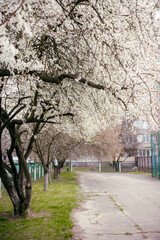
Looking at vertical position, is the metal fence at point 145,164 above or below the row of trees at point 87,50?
below

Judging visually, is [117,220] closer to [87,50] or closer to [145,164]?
[87,50]

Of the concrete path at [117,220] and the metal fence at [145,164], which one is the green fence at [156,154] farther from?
the concrete path at [117,220]

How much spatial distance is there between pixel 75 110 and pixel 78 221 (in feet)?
13.5

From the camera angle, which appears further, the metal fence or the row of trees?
the metal fence

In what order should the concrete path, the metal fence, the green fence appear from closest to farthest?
the concrete path, the green fence, the metal fence

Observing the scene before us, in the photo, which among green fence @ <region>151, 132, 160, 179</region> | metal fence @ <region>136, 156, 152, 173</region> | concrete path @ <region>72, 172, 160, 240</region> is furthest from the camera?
metal fence @ <region>136, 156, 152, 173</region>

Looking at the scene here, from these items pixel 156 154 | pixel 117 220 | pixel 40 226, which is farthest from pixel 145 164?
pixel 40 226

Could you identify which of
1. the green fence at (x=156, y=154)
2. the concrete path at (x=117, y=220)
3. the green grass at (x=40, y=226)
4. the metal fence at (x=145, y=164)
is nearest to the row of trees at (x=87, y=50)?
the green grass at (x=40, y=226)

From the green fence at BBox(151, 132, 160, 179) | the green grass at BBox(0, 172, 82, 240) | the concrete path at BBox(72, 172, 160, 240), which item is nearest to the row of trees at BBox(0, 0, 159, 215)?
A: the green grass at BBox(0, 172, 82, 240)

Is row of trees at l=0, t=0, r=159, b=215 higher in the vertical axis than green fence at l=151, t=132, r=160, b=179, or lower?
higher

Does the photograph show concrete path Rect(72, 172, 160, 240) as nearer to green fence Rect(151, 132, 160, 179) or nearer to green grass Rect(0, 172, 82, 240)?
green grass Rect(0, 172, 82, 240)

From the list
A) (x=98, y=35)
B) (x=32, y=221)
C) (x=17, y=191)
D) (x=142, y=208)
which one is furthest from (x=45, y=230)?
(x=98, y=35)

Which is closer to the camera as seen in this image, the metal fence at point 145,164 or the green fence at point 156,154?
the green fence at point 156,154

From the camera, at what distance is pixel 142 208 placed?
9.67 metres
